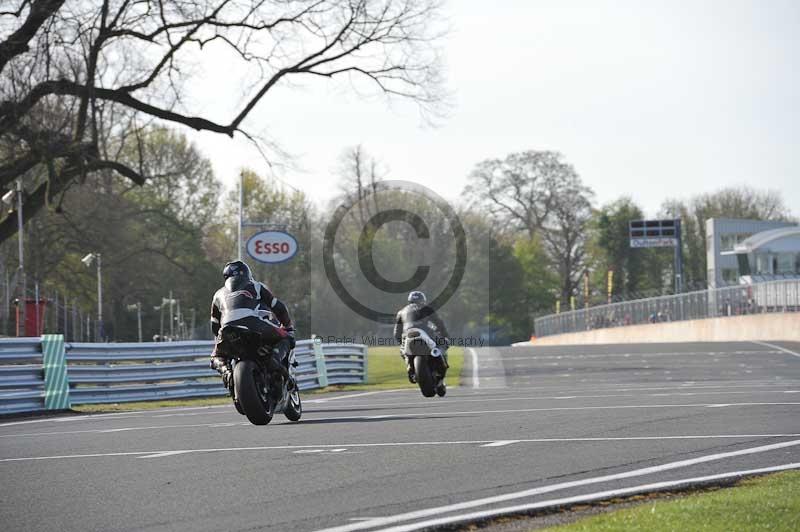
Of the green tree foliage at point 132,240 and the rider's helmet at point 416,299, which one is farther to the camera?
the green tree foliage at point 132,240

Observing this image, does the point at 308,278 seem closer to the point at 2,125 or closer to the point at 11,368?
the point at 2,125

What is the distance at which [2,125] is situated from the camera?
2723 centimetres

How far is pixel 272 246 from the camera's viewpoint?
35812 mm

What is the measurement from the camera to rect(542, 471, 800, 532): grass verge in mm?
6789

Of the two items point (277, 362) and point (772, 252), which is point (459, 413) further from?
point (772, 252)

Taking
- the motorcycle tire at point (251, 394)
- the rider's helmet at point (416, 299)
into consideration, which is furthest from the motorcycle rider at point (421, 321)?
the motorcycle tire at point (251, 394)

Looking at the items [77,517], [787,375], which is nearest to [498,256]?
[787,375]

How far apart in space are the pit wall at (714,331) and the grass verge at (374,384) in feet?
38.9

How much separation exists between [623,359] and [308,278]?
32637 millimetres

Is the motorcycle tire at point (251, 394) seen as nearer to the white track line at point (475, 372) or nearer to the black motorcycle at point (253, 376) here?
the black motorcycle at point (253, 376)

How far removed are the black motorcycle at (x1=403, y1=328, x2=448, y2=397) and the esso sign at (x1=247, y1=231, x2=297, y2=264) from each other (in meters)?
15.4

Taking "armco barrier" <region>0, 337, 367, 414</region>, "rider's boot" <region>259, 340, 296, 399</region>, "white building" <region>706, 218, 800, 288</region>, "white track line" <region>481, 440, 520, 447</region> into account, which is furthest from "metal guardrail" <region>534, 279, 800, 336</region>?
"white track line" <region>481, 440, 520, 447</region>

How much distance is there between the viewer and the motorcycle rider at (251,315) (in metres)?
13.4

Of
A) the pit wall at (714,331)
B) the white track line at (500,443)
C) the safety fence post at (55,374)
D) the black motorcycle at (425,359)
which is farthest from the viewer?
the pit wall at (714,331)
